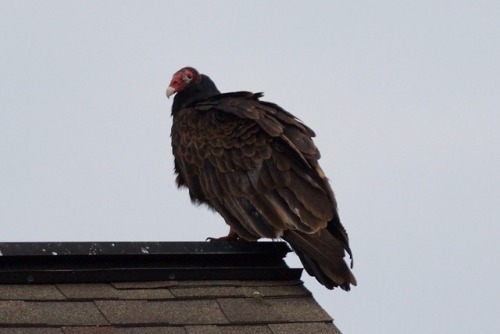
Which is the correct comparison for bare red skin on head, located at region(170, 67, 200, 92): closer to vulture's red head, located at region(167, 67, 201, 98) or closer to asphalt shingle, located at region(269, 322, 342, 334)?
vulture's red head, located at region(167, 67, 201, 98)

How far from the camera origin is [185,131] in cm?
632

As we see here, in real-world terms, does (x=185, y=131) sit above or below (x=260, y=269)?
above

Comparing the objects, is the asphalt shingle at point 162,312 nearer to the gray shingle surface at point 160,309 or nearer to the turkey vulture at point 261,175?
the gray shingle surface at point 160,309

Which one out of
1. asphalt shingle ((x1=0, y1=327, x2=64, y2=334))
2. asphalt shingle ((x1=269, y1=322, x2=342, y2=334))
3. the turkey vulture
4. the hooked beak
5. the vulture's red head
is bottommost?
asphalt shingle ((x1=0, y1=327, x2=64, y2=334))

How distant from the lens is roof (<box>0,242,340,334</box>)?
339 centimetres

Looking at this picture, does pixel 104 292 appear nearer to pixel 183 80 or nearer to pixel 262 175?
pixel 262 175

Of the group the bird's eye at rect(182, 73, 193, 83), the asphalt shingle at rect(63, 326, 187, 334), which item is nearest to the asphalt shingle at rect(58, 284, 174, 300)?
the asphalt shingle at rect(63, 326, 187, 334)

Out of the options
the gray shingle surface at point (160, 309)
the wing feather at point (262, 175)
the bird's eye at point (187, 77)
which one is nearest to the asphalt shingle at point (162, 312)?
the gray shingle surface at point (160, 309)

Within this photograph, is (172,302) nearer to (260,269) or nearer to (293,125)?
(260,269)

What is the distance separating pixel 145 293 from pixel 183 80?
3.63 meters

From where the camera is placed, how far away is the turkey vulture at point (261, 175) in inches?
190

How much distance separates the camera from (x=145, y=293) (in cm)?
364

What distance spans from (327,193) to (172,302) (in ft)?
5.35

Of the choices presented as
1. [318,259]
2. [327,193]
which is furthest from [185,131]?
[318,259]
